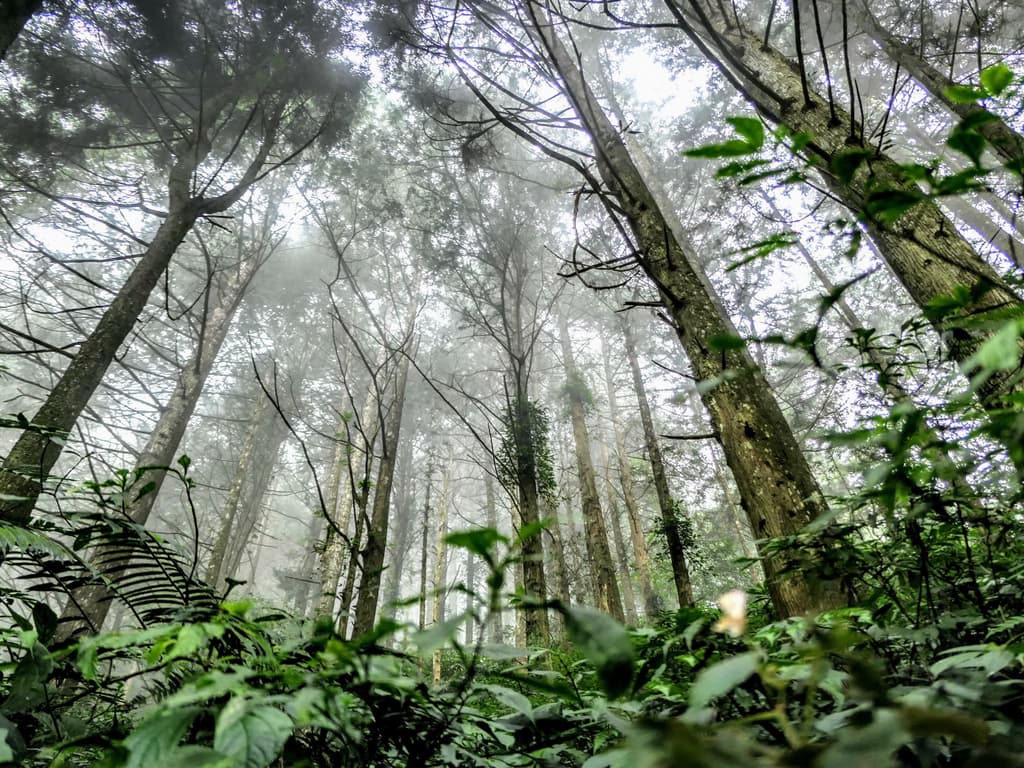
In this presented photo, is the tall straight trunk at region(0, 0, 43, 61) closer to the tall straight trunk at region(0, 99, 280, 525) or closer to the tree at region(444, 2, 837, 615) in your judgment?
the tall straight trunk at region(0, 99, 280, 525)

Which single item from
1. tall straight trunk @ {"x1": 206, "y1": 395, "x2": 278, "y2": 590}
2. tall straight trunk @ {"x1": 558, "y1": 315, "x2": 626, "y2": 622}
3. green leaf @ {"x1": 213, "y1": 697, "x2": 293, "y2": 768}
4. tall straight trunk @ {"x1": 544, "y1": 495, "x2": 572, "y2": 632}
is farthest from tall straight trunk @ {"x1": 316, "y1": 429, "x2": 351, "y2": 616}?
green leaf @ {"x1": 213, "y1": 697, "x2": 293, "y2": 768}

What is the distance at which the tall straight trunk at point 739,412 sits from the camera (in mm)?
1688

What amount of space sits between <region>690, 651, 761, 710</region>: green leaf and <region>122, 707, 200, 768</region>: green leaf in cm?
44

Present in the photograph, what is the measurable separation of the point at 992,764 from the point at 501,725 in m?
0.71

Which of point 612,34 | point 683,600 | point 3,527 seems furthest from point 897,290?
point 3,527

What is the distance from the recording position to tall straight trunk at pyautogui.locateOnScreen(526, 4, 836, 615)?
169 cm

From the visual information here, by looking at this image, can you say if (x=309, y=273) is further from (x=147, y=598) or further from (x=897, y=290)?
(x=897, y=290)

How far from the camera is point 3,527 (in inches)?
48.3

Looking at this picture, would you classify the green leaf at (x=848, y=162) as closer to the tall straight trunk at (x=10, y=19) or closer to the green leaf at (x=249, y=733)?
the green leaf at (x=249, y=733)

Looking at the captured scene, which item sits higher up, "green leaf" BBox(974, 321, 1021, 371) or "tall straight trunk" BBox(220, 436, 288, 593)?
"tall straight trunk" BBox(220, 436, 288, 593)

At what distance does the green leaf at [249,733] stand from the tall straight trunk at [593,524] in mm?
7547

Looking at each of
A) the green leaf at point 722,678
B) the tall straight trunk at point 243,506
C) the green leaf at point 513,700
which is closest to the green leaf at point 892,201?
the green leaf at point 722,678

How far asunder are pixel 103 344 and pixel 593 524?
759cm

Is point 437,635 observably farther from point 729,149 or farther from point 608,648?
point 729,149
